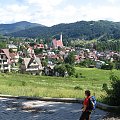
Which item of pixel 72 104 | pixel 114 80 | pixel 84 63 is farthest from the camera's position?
pixel 84 63

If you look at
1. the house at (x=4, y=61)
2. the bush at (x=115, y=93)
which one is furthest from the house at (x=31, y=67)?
the bush at (x=115, y=93)

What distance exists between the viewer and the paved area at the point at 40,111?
41.9 feet

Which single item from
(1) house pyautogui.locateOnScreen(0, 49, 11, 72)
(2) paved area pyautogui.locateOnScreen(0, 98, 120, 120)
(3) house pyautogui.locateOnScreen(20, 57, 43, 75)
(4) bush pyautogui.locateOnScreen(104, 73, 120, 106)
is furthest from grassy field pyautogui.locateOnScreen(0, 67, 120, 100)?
(3) house pyautogui.locateOnScreen(20, 57, 43, 75)

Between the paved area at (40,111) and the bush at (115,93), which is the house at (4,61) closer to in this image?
the paved area at (40,111)

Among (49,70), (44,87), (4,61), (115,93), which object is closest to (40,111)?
(115,93)

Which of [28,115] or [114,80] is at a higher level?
[114,80]

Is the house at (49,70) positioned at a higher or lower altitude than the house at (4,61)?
lower

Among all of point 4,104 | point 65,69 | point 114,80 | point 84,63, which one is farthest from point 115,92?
point 84,63

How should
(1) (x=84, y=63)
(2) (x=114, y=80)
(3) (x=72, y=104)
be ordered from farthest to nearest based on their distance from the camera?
(1) (x=84, y=63)
(3) (x=72, y=104)
(2) (x=114, y=80)

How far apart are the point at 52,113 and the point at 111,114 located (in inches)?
88.0

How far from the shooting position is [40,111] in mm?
14094

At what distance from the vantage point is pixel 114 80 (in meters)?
14.1

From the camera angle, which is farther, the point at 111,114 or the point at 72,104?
the point at 72,104

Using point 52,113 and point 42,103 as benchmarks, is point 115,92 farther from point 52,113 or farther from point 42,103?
point 42,103
